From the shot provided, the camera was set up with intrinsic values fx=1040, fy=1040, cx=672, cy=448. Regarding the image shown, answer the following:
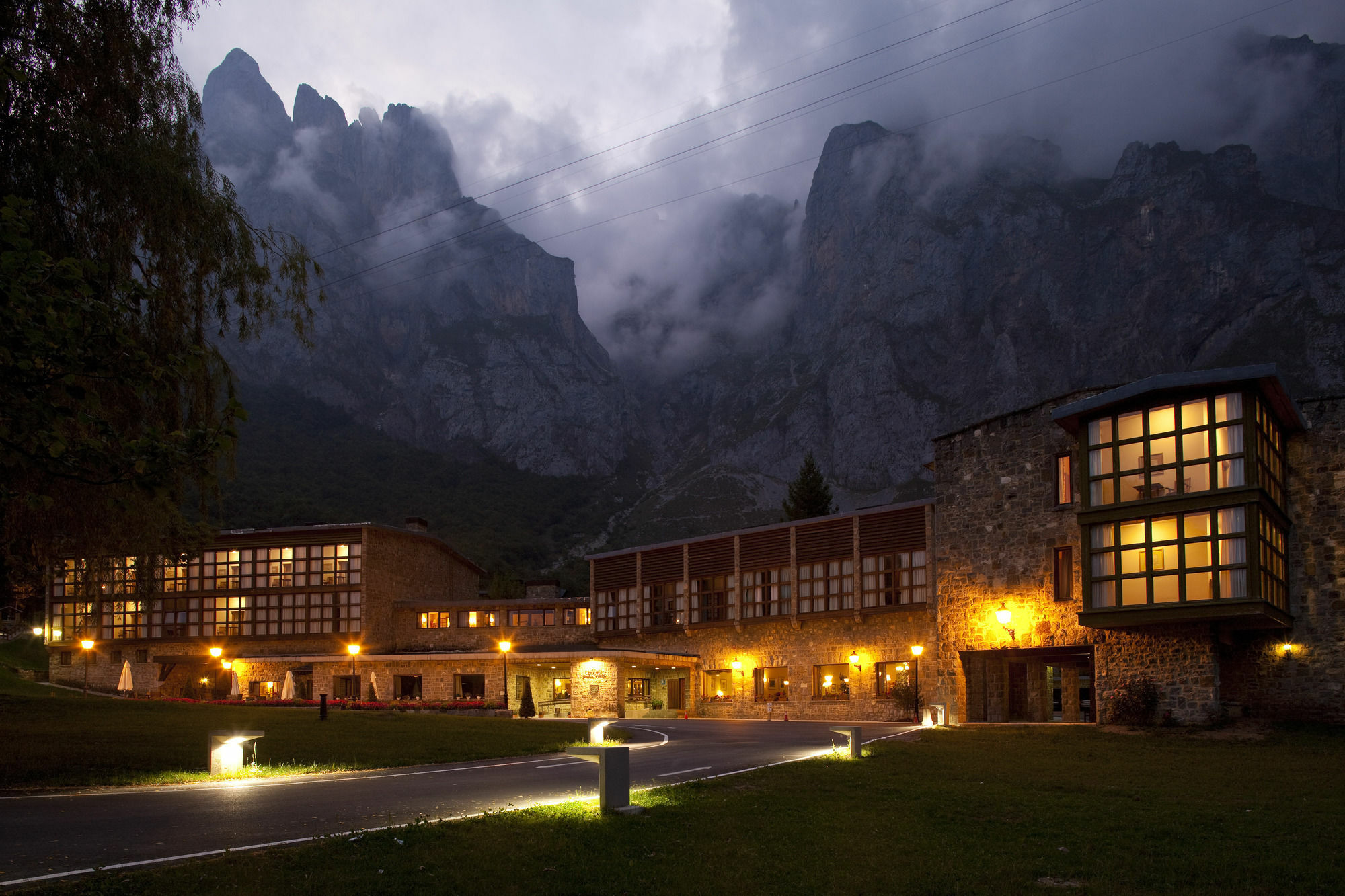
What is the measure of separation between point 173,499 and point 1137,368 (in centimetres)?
11336

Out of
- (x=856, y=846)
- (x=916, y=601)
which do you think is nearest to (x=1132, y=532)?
(x=916, y=601)

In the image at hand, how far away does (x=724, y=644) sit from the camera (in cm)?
4388

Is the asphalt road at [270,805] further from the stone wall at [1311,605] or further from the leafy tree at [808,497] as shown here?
the leafy tree at [808,497]

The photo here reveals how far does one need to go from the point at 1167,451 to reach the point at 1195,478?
0.90m

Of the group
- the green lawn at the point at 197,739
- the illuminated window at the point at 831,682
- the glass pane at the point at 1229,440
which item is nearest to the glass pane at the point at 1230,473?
the glass pane at the point at 1229,440

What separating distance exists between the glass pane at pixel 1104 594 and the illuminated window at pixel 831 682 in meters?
15.0

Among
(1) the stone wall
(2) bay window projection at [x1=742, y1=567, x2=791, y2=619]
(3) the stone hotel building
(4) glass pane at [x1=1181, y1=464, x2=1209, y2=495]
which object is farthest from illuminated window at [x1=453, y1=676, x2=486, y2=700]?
(4) glass pane at [x1=1181, y1=464, x2=1209, y2=495]

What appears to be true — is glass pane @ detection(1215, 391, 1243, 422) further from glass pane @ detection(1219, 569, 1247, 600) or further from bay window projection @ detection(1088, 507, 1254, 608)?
glass pane @ detection(1219, 569, 1247, 600)

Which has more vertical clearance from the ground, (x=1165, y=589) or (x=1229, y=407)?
(x=1229, y=407)

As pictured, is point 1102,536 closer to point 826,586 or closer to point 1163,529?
point 1163,529

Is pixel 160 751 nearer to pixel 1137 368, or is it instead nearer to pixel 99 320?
pixel 99 320

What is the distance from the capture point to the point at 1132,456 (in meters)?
25.5

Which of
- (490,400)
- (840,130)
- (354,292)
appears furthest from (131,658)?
(840,130)

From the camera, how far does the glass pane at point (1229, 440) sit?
77.3ft
